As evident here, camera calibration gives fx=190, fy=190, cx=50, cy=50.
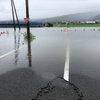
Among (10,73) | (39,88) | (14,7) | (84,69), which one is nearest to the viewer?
(39,88)

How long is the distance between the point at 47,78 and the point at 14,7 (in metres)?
50.3

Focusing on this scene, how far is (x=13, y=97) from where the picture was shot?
459 centimetres

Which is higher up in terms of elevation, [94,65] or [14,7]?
[14,7]

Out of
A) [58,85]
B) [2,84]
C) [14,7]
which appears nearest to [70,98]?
[58,85]

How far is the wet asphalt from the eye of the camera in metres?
4.58

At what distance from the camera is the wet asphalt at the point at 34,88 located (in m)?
4.58

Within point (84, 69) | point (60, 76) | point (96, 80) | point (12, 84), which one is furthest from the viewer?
point (84, 69)

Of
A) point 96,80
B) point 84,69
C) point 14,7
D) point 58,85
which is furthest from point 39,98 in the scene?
point 14,7

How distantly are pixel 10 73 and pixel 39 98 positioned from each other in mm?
2615

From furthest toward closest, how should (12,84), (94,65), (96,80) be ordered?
(94,65)
(96,80)
(12,84)

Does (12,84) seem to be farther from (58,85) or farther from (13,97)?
(58,85)

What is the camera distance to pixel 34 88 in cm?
518

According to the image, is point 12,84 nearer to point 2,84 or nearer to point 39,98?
point 2,84

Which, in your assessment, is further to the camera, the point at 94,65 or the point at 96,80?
the point at 94,65
